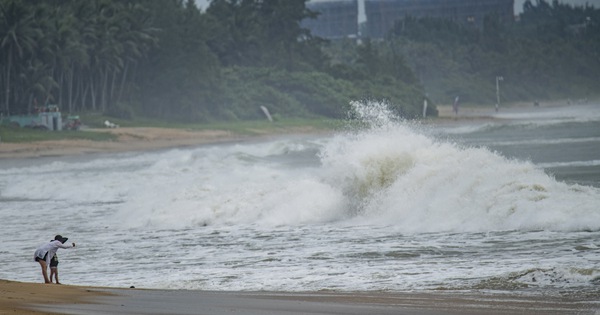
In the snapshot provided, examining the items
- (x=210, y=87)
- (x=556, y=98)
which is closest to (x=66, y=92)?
(x=210, y=87)

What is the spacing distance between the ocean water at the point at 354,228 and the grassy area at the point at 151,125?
35132 mm

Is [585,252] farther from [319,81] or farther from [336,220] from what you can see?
[319,81]

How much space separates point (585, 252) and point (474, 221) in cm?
453

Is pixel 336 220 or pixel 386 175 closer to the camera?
pixel 336 220

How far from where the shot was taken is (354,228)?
2323 centimetres

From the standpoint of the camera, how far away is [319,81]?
11338 cm

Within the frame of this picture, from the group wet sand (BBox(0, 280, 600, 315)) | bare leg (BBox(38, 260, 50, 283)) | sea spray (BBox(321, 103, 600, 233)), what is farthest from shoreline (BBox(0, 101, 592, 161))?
wet sand (BBox(0, 280, 600, 315))

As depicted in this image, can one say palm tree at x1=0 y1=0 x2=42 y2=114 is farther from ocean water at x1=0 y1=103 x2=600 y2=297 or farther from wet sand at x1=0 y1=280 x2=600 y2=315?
wet sand at x1=0 y1=280 x2=600 y2=315

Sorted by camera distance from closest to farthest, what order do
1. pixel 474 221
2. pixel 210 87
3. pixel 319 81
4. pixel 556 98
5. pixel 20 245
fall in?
pixel 474 221 → pixel 20 245 → pixel 210 87 → pixel 319 81 → pixel 556 98

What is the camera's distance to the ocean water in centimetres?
1678

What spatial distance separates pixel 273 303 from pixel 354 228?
8855mm

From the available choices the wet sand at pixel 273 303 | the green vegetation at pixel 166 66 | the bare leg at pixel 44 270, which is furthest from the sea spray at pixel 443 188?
the green vegetation at pixel 166 66

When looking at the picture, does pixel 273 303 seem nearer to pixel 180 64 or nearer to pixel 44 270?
pixel 44 270

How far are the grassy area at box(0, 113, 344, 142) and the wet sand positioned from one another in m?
54.7
